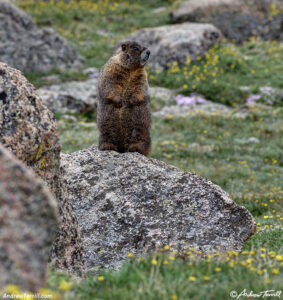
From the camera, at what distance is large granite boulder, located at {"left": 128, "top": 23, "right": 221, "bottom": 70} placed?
58.8 ft

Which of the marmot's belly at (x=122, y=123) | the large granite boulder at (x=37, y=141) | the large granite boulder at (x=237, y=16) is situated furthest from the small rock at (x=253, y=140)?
the large granite boulder at (x=237, y=16)

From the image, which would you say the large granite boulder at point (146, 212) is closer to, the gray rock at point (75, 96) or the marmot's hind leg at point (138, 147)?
the marmot's hind leg at point (138, 147)

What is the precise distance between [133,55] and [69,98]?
329 inches

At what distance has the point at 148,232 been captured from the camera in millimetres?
5523

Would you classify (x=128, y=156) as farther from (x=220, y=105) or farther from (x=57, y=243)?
(x=220, y=105)

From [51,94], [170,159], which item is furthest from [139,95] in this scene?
[51,94]

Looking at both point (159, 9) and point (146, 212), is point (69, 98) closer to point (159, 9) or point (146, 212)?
point (146, 212)

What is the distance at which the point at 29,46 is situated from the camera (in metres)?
17.3

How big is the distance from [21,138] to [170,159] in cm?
788

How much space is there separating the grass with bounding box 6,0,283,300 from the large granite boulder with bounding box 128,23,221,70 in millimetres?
382

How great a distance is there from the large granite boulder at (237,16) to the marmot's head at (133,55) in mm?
15616

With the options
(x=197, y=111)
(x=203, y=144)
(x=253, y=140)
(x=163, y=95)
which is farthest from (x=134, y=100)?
(x=163, y=95)

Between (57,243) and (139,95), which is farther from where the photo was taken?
(139,95)
